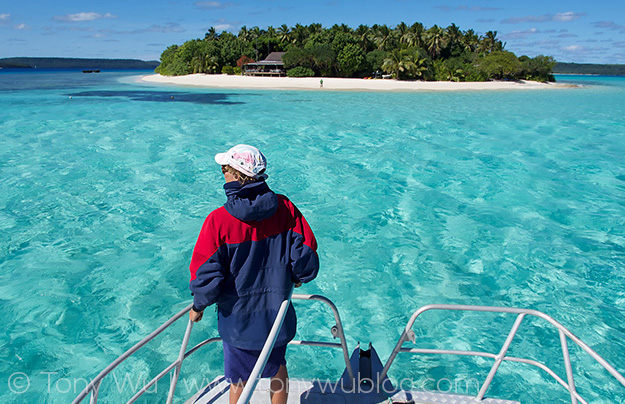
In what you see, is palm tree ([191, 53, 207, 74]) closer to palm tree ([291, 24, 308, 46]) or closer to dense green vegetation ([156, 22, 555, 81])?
dense green vegetation ([156, 22, 555, 81])

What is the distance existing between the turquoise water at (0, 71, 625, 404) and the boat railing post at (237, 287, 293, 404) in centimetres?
288

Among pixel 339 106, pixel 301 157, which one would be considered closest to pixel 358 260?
pixel 301 157

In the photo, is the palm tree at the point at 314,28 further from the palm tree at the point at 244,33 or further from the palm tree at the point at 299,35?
the palm tree at the point at 244,33

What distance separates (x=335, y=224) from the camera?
8938 millimetres

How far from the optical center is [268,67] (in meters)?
77.1

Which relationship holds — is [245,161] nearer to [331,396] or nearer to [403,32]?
[331,396]

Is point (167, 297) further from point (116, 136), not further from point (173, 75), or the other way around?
point (173, 75)

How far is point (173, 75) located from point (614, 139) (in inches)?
3132

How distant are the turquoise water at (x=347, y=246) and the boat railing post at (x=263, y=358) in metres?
2.88

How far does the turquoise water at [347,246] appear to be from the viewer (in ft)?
16.2

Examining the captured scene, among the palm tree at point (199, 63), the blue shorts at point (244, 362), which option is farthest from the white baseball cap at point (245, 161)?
the palm tree at point (199, 63)

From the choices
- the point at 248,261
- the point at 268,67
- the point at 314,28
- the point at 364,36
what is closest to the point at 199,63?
the point at 268,67

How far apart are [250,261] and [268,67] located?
7952 cm

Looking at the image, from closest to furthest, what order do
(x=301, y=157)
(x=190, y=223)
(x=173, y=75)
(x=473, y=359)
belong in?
(x=473, y=359)
(x=190, y=223)
(x=301, y=157)
(x=173, y=75)
